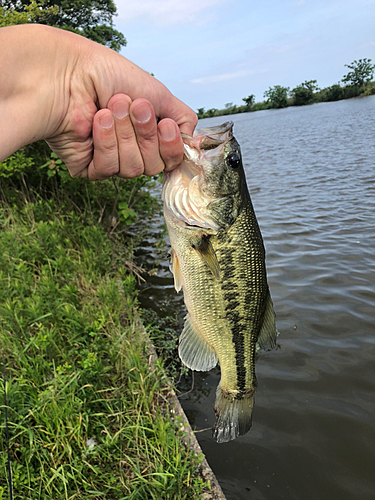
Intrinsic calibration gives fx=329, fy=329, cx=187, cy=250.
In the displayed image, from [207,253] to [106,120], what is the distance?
93 centimetres

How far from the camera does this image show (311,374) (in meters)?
4.57

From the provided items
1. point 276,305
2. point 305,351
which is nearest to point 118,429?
point 305,351

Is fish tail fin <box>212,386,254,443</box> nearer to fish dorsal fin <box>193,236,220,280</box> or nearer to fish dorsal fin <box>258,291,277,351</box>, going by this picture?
fish dorsal fin <box>258,291,277,351</box>

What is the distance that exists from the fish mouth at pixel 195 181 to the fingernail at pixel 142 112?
1.04 feet

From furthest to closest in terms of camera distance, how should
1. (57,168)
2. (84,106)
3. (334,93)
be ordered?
(334,93), (57,168), (84,106)

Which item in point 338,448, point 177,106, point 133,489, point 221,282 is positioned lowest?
point 338,448

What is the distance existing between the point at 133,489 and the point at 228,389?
1086mm

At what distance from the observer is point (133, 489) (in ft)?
8.00

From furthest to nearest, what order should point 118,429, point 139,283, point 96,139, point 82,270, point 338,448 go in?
point 139,283, point 82,270, point 338,448, point 118,429, point 96,139

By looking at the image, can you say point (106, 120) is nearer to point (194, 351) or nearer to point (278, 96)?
point (194, 351)

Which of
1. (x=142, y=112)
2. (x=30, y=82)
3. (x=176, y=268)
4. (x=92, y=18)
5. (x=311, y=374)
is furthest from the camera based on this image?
(x=92, y=18)

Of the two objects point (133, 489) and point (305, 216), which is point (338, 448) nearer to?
point (133, 489)

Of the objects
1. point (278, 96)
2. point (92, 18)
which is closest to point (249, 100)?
point (278, 96)

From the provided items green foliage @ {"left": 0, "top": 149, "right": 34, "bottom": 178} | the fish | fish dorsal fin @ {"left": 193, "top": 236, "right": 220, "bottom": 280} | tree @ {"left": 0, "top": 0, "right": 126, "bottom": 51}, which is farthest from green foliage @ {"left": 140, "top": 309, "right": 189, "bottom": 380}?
tree @ {"left": 0, "top": 0, "right": 126, "bottom": 51}
